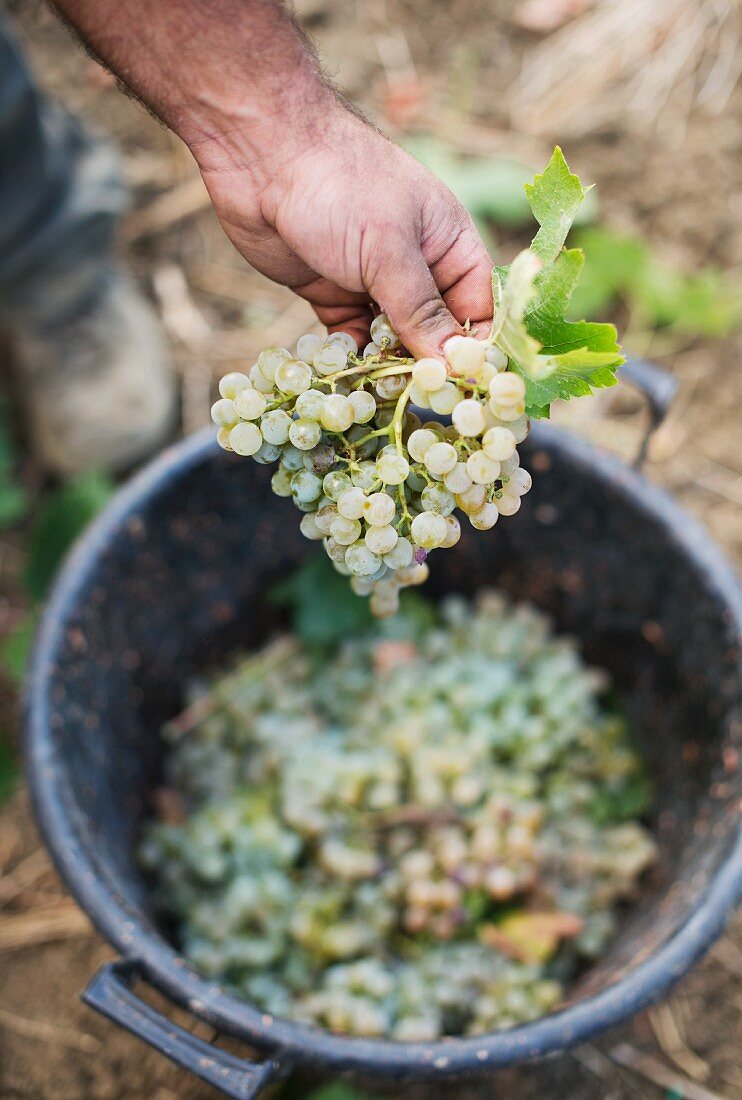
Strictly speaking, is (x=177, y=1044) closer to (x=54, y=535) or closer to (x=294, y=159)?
(x=294, y=159)

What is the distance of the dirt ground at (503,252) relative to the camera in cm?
128

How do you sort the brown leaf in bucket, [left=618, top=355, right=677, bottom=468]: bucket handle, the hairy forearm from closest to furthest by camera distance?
the hairy forearm, [left=618, top=355, right=677, bottom=468]: bucket handle, the brown leaf in bucket

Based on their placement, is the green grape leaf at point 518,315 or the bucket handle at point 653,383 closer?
the green grape leaf at point 518,315

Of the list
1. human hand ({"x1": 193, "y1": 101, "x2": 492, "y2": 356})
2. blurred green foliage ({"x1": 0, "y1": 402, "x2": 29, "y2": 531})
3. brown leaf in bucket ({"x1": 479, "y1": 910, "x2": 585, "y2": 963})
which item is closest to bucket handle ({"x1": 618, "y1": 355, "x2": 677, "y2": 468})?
human hand ({"x1": 193, "y1": 101, "x2": 492, "y2": 356})

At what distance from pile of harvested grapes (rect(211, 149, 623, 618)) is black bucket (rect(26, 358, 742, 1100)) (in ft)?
1.51

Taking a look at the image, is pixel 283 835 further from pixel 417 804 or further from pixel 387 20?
pixel 387 20

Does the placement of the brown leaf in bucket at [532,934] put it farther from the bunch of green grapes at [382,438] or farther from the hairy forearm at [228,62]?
the hairy forearm at [228,62]

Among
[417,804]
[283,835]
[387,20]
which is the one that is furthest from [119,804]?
[387,20]

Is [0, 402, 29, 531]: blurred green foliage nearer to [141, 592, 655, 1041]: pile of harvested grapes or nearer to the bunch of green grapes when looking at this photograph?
[141, 592, 655, 1041]: pile of harvested grapes

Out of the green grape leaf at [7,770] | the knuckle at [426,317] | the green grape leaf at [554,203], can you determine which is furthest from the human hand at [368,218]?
the green grape leaf at [7,770]

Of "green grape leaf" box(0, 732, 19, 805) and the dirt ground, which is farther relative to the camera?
"green grape leaf" box(0, 732, 19, 805)

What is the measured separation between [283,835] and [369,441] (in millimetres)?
709

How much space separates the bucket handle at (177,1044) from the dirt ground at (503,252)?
60 centimetres

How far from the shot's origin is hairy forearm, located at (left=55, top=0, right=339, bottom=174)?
0.78 m
